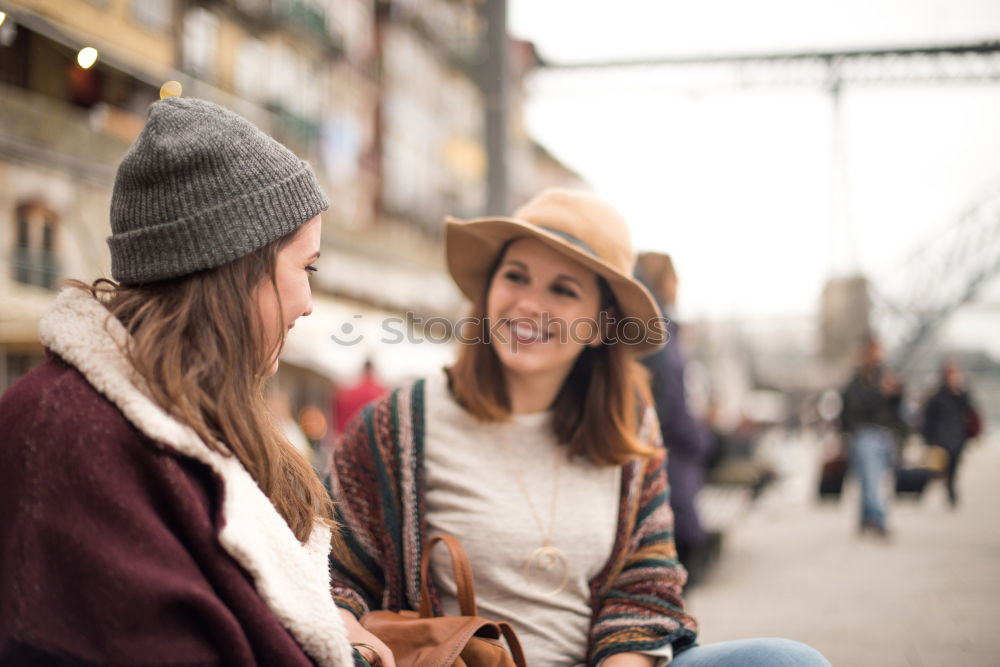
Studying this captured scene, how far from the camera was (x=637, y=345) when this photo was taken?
235cm

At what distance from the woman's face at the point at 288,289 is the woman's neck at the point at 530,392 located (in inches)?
33.5

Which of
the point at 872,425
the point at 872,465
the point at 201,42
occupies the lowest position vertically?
the point at 872,465

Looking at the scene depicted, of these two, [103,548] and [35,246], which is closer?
[103,548]

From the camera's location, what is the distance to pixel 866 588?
537 centimetres

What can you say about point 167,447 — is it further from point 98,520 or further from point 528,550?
point 528,550

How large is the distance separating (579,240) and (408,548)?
891mm

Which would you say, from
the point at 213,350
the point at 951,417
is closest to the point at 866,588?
the point at 213,350

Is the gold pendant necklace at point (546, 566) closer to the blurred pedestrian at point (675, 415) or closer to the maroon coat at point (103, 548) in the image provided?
the maroon coat at point (103, 548)

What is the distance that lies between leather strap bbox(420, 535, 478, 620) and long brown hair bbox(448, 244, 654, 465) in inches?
13.9

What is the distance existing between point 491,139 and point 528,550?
2.18 m

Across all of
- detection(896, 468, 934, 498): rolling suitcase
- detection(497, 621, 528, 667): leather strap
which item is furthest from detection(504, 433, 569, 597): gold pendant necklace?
detection(896, 468, 934, 498): rolling suitcase

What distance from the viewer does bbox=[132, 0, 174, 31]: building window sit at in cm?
1015
